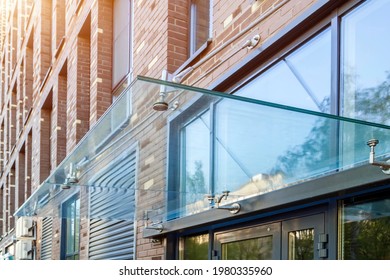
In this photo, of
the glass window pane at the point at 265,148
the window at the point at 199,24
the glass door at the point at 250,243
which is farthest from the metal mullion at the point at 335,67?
the window at the point at 199,24

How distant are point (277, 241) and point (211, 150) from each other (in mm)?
1006

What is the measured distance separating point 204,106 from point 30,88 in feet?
41.7

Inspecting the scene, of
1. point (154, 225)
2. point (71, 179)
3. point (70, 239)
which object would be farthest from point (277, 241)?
point (70, 239)

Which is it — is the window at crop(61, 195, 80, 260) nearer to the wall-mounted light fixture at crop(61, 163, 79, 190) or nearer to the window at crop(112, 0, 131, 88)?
the window at crop(112, 0, 131, 88)

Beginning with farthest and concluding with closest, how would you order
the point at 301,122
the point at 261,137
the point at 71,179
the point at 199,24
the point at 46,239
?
the point at 46,239, the point at 199,24, the point at 71,179, the point at 261,137, the point at 301,122

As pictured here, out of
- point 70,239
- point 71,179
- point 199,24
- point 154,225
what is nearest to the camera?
point 71,179

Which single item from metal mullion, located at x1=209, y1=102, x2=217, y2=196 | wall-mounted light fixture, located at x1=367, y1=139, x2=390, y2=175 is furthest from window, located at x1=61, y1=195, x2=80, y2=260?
wall-mounted light fixture, located at x1=367, y1=139, x2=390, y2=175

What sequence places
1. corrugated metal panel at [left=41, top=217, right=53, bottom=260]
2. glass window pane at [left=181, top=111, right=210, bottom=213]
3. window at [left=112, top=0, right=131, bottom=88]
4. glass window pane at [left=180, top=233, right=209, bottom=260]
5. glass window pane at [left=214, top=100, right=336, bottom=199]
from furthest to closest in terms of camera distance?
corrugated metal panel at [left=41, top=217, right=53, bottom=260]
window at [left=112, top=0, right=131, bottom=88]
glass window pane at [left=180, top=233, right=209, bottom=260]
glass window pane at [left=181, top=111, right=210, bottom=213]
glass window pane at [left=214, top=100, right=336, bottom=199]

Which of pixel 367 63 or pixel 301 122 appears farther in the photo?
pixel 367 63

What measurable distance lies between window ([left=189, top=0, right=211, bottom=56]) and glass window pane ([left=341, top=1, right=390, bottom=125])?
2.12 m

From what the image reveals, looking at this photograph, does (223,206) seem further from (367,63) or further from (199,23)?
(199,23)

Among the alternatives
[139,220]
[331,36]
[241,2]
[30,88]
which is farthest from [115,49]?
[30,88]

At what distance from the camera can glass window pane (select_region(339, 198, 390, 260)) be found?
9.32 ft

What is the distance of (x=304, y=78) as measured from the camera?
11.5 feet
